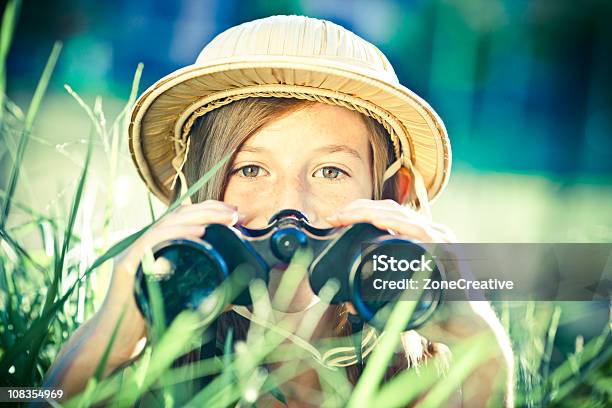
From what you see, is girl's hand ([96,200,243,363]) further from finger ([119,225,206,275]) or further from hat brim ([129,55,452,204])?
hat brim ([129,55,452,204])

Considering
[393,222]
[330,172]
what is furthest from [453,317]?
[330,172]

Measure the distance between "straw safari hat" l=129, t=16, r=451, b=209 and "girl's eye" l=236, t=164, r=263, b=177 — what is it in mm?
118

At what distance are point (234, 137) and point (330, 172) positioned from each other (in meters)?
0.20

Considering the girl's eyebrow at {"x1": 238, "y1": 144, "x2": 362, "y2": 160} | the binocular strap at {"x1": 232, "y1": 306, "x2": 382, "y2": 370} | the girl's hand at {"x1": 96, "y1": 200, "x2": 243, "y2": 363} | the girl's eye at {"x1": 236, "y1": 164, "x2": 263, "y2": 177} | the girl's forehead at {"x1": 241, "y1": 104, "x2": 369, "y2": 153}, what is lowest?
the binocular strap at {"x1": 232, "y1": 306, "x2": 382, "y2": 370}

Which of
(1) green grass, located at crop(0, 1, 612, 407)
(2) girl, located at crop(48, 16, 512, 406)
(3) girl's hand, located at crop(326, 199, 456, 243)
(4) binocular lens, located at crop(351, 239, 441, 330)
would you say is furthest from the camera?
(2) girl, located at crop(48, 16, 512, 406)

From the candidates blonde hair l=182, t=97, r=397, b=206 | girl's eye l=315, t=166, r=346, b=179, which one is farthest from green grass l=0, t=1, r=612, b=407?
girl's eye l=315, t=166, r=346, b=179

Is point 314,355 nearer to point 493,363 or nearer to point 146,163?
point 493,363

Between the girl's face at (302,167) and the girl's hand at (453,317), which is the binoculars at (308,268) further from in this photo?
the girl's face at (302,167)

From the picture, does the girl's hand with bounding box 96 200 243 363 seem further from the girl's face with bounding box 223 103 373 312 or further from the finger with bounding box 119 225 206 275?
the girl's face with bounding box 223 103 373 312

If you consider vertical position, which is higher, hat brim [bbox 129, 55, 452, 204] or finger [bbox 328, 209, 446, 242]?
hat brim [bbox 129, 55, 452, 204]

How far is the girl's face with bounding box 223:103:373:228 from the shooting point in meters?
1.24

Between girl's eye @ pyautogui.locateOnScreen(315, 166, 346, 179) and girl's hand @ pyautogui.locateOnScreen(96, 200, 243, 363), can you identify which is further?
girl's eye @ pyautogui.locateOnScreen(315, 166, 346, 179)

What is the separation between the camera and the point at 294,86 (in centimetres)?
127

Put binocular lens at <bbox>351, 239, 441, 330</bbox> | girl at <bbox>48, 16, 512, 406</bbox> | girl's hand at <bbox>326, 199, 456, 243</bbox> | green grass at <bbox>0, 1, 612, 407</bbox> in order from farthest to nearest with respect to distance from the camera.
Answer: girl at <bbox>48, 16, 512, 406</bbox> → girl's hand at <bbox>326, 199, 456, 243</bbox> → binocular lens at <bbox>351, 239, 441, 330</bbox> → green grass at <bbox>0, 1, 612, 407</bbox>
